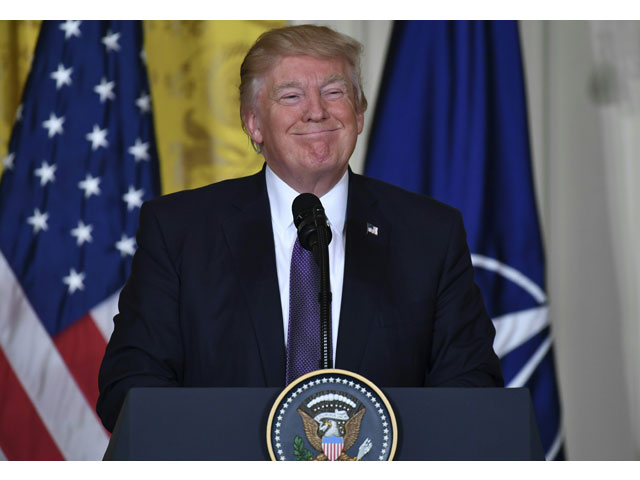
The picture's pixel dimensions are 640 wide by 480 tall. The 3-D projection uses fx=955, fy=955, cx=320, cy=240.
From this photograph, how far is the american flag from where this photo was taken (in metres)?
3.71

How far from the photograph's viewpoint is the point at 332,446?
63.0 inches

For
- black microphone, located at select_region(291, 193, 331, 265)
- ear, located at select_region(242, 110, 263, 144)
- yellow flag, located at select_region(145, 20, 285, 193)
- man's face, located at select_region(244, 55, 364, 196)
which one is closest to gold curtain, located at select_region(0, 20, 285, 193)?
yellow flag, located at select_region(145, 20, 285, 193)

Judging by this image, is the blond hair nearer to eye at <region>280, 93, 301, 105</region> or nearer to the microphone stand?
eye at <region>280, 93, 301, 105</region>

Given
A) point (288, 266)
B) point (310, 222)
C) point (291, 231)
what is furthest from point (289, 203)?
point (310, 222)

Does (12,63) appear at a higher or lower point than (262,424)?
higher

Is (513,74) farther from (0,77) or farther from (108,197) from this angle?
(0,77)

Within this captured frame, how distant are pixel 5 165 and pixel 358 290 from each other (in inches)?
77.8

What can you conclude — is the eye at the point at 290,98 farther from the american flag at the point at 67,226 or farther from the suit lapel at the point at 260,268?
the american flag at the point at 67,226

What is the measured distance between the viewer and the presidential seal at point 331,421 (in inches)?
62.7

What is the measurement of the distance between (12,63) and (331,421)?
2.75m

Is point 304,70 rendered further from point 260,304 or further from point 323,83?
point 260,304

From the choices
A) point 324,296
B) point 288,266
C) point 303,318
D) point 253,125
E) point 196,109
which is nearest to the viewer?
point 324,296

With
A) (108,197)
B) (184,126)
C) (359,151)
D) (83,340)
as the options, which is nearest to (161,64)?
(184,126)

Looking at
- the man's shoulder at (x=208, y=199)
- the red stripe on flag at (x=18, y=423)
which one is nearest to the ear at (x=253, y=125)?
the man's shoulder at (x=208, y=199)
